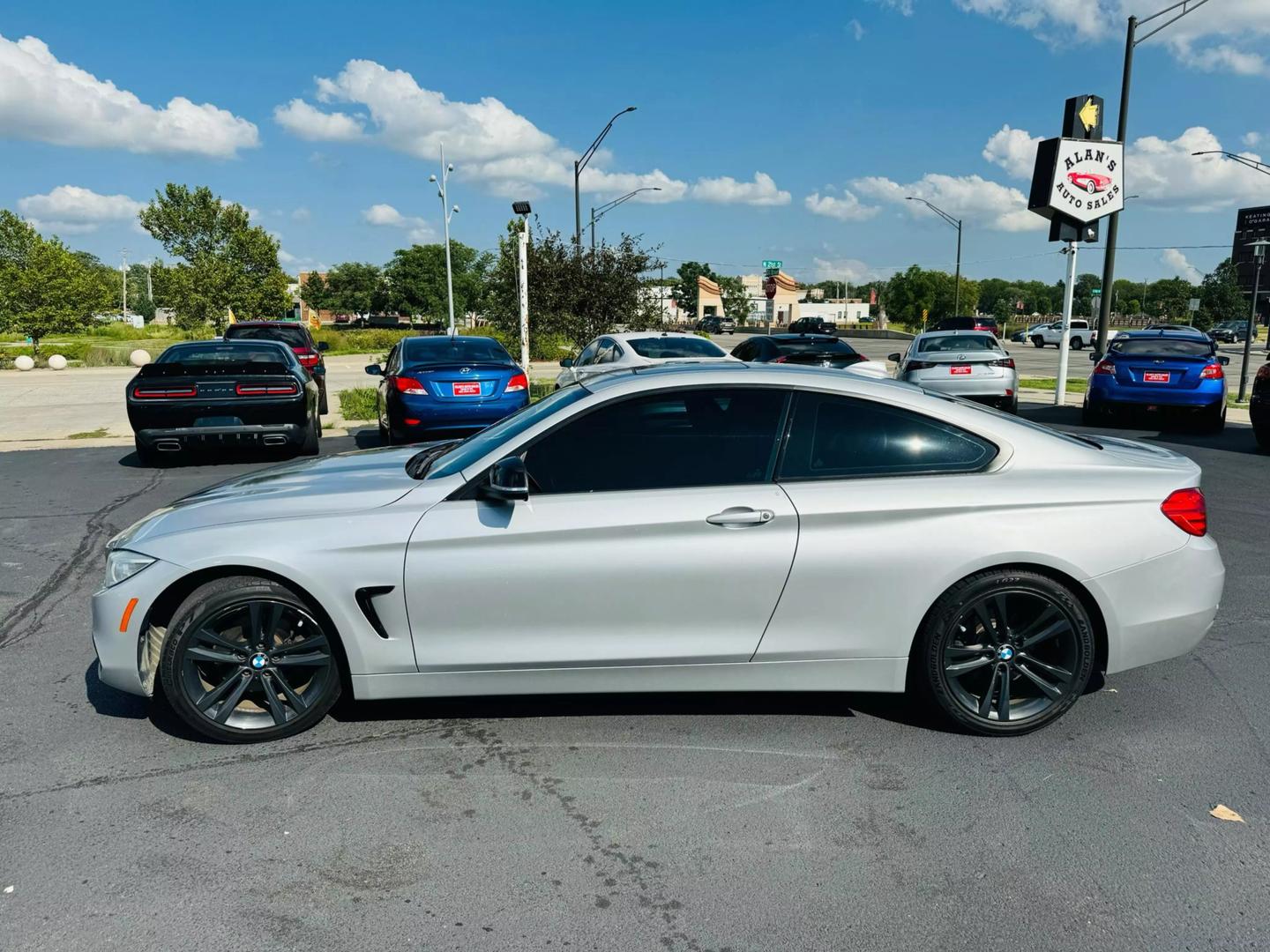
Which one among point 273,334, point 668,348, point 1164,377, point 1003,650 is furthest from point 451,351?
point 1164,377

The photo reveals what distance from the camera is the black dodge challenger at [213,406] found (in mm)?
10898

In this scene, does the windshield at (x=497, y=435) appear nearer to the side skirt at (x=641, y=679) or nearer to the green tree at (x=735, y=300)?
the side skirt at (x=641, y=679)

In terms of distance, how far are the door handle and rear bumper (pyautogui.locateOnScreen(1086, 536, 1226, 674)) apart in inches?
53.4

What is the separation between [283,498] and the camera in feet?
13.1

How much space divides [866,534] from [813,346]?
1280cm

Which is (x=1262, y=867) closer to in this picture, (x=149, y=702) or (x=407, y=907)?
(x=407, y=907)

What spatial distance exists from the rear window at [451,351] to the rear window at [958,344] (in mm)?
7649

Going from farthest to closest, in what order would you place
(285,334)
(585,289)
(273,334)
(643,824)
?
(585,289)
(285,334)
(273,334)
(643,824)

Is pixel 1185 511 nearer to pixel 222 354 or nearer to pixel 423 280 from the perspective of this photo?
pixel 222 354

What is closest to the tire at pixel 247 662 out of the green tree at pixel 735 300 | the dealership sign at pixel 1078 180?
the dealership sign at pixel 1078 180

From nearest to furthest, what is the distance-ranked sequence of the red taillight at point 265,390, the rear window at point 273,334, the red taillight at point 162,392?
the red taillight at point 162,392, the red taillight at point 265,390, the rear window at point 273,334

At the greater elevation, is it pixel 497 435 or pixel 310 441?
pixel 497 435

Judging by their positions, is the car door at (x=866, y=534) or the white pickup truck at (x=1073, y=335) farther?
the white pickup truck at (x=1073, y=335)

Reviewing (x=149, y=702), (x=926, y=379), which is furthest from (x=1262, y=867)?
(x=926, y=379)
